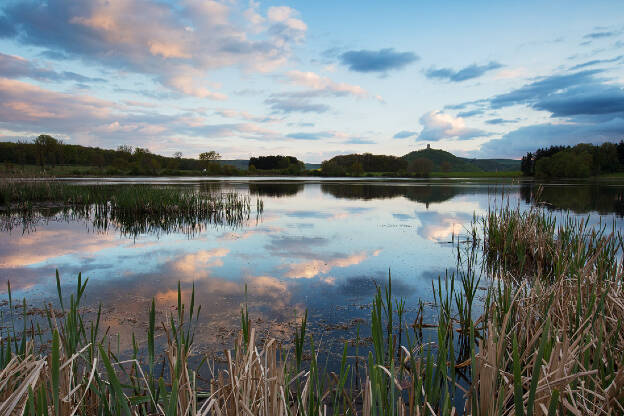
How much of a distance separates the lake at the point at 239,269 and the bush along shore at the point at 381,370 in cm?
55

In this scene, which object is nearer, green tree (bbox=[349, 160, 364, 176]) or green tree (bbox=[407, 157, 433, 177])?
green tree (bbox=[407, 157, 433, 177])

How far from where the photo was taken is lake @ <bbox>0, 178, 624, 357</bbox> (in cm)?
548

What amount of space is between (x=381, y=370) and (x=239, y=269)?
6276 mm

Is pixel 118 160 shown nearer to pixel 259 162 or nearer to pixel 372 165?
pixel 259 162

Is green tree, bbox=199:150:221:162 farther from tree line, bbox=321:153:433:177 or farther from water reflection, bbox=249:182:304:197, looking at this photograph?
water reflection, bbox=249:182:304:197

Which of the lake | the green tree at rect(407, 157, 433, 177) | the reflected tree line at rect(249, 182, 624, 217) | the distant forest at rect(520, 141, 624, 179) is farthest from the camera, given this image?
the green tree at rect(407, 157, 433, 177)

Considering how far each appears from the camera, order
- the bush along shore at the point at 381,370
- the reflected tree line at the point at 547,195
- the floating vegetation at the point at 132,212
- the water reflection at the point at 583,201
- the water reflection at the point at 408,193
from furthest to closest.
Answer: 1. the water reflection at the point at 408,193
2. the reflected tree line at the point at 547,195
3. the water reflection at the point at 583,201
4. the floating vegetation at the point at 132,212
5. the bush along shore at the point at 381,370

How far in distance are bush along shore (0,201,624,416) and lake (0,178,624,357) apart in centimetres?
55

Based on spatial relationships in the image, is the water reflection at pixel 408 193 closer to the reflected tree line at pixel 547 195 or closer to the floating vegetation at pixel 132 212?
the reflected tree line at pixel 547 195

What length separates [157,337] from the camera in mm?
4797

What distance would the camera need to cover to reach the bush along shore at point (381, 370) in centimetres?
202

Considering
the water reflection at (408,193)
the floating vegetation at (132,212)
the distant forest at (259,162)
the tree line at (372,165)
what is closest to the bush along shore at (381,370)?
the floating vegetation at (132,212)

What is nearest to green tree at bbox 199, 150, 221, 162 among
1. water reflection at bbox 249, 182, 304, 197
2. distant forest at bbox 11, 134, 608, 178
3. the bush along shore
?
distant forest at bbox 11, 134, 608, 178

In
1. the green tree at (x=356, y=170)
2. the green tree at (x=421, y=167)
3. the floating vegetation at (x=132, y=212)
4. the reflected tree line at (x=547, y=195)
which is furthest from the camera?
the green tree at (x=356, y=170)
